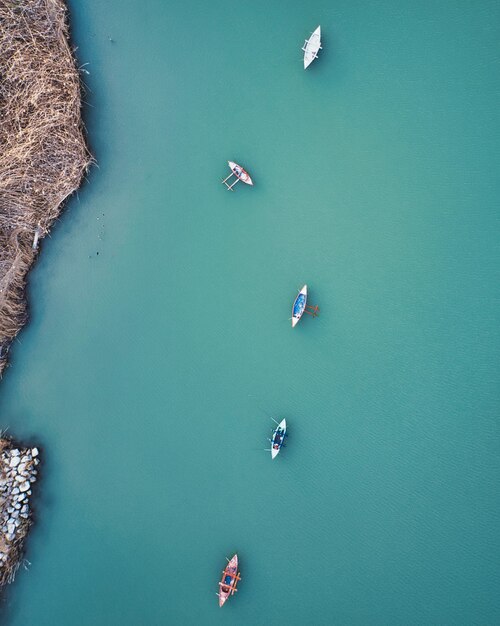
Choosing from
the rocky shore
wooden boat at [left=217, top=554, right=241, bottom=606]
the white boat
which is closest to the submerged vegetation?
the rocky shore

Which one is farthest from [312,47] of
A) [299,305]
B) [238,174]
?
[299,305]

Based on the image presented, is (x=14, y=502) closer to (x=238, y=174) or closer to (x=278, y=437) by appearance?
(x=278, y=437)

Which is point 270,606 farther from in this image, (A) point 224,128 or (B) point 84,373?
(A) point 224,128

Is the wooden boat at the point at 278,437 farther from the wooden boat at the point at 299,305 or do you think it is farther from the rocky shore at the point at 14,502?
the rocky shore at the point at 14,502

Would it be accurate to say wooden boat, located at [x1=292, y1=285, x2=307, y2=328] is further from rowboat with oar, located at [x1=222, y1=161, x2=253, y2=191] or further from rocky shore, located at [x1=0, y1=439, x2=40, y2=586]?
rocky shore, located at [x1=0, y1=439, x2=40, y2=586]

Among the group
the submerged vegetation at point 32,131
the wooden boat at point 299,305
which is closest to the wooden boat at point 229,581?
the wooden boat at point 299,305
